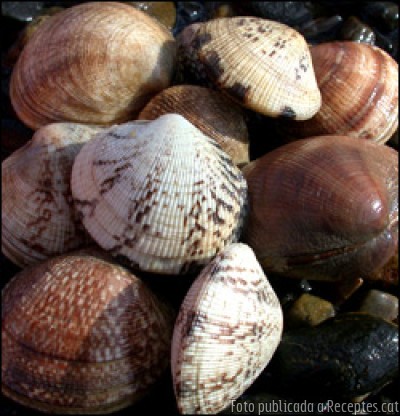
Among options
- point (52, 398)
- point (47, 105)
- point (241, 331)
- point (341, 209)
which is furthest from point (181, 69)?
point (52, 398)

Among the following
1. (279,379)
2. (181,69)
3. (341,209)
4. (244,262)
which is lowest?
(279,379)

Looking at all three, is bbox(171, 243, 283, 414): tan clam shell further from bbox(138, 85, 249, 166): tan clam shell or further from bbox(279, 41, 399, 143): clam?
bbox(279, 41, 399, 143): clam

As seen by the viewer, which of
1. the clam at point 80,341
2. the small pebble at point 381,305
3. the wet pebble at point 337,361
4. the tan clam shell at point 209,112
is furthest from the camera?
the small pebble at point 381,305

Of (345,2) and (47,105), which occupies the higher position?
(345,2)

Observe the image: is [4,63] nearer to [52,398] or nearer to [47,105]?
[47,105]

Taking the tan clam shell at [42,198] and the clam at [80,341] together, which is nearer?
the clam at [80,341]

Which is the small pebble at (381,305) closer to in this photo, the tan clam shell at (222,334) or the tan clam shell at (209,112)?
the tan clam shell at (222,334)

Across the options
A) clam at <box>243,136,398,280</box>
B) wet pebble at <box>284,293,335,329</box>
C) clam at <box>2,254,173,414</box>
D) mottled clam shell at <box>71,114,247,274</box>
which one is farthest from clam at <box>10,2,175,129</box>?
wet pebble at <box>284,293,335,329</box>

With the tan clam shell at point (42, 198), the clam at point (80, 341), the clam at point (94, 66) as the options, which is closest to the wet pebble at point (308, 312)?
the clam at point (80, 341)
